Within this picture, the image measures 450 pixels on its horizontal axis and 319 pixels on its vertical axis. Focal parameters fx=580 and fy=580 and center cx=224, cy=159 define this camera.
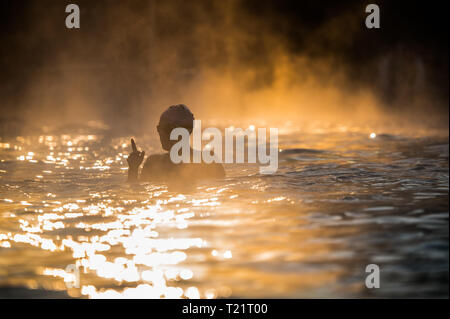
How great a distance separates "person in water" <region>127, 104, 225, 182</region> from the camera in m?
5.70

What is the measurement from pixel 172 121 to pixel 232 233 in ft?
6.38

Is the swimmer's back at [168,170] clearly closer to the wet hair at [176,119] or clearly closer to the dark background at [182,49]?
the wet hair at [176,119]

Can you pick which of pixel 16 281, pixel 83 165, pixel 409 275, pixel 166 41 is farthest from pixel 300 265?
pixel 166 41

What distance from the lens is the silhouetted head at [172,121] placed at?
5.65 m

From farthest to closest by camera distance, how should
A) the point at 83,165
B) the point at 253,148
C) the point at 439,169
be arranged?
the point at 253,148 < the point at 83,165 < the point at 439,169

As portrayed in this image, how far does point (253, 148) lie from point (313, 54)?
499 inches

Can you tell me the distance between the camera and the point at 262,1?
2297 centimetres

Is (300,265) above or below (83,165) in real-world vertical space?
below

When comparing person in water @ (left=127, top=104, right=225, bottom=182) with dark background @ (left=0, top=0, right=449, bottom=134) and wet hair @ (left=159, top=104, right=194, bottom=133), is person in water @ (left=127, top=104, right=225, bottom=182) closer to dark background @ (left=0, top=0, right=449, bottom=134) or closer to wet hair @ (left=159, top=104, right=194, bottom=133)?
wet hair @ (left=159, top=104, right=194, bottom=133)

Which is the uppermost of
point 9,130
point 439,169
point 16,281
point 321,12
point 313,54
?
point 321,12

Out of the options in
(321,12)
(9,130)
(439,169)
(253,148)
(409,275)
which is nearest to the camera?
(409,275)

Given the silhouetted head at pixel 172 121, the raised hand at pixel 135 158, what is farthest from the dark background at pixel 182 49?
the silhouetted head at pixel 172 121

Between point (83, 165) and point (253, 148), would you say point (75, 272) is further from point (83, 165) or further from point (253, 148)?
point (253, 148)

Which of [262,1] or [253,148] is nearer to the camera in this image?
[253,148]
